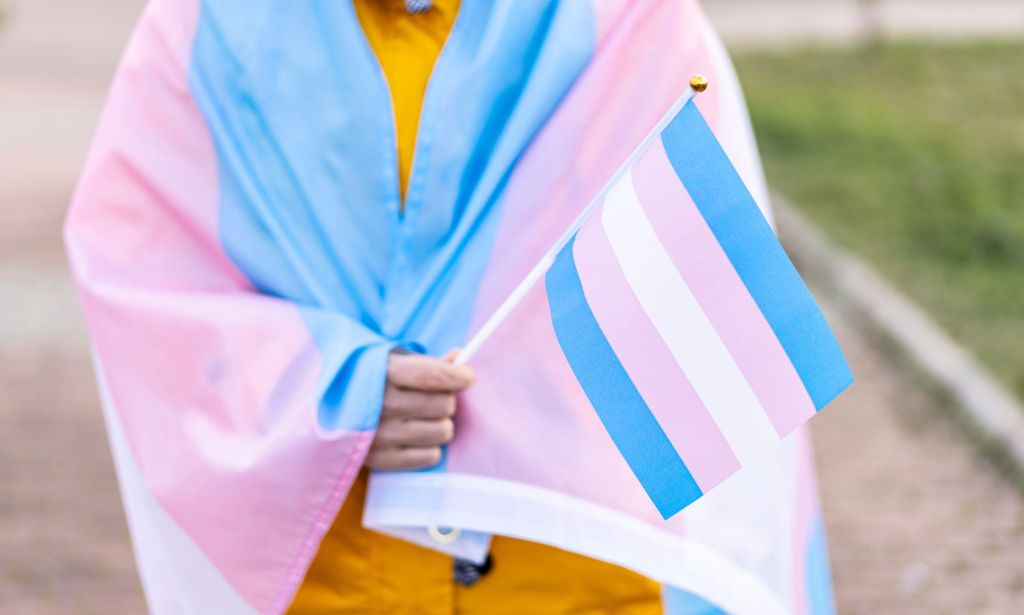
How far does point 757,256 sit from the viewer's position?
1.66 metres

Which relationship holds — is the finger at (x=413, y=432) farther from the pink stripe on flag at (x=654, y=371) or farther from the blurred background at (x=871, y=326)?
the blurred background at (x=871, y=326)

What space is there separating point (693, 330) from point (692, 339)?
1 centimetres

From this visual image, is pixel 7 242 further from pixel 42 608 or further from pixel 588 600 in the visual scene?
pixel 588 600

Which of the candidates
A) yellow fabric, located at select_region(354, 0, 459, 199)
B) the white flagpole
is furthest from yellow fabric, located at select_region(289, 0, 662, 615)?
the white flagpole

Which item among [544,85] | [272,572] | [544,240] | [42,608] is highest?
[544,85]

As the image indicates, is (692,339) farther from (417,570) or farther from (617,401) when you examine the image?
(417,570)

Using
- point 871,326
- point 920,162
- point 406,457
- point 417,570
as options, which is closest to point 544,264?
point 406,457

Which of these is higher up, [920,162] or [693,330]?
[920,162]

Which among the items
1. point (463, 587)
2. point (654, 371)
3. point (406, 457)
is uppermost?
point (654, 371)

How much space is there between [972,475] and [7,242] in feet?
17.7

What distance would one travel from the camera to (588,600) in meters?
1.97

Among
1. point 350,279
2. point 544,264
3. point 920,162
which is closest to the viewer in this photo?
point 544,264

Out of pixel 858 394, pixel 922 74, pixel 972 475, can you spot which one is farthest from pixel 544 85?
pixel 922 74

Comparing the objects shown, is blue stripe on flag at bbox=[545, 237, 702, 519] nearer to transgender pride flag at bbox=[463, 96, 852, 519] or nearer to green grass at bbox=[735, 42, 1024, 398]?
transgender pride flag at bbox=[463, 96, 852, 519]
